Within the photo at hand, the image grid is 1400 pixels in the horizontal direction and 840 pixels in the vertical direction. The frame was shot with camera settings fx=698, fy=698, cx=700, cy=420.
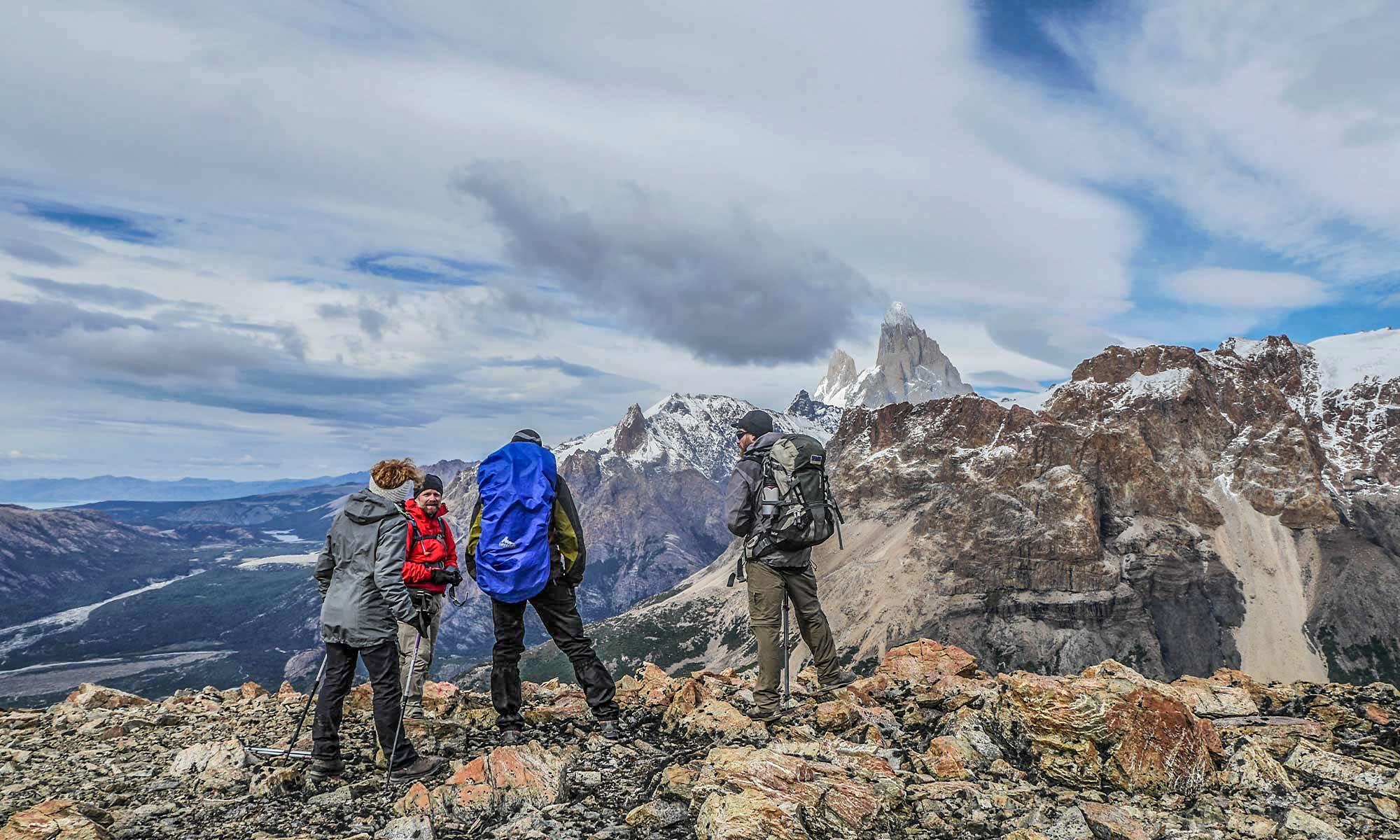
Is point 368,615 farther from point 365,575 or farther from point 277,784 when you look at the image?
point 277,784

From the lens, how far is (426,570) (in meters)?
12.6

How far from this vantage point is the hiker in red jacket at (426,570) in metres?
12.6

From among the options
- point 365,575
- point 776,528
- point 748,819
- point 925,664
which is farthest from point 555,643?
point 925,664

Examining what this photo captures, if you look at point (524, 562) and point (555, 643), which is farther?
point (555, 643)

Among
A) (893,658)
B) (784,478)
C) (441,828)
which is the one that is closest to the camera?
(441,828)

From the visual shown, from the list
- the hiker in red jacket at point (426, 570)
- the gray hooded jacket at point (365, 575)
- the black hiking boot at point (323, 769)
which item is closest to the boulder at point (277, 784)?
the black hiking boot at point (323, 769)

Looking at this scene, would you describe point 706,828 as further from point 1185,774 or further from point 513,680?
point 1185,774

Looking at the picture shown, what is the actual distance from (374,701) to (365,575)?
1.75 metres

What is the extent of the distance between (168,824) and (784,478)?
9.74 meters

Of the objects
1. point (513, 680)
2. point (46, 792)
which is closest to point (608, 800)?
point (513, 680)

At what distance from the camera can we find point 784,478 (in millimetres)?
12125

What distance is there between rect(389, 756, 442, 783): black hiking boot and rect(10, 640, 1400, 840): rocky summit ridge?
0.22 m

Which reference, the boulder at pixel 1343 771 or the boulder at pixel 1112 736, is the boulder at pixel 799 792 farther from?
the boulder at pixel 1343 771

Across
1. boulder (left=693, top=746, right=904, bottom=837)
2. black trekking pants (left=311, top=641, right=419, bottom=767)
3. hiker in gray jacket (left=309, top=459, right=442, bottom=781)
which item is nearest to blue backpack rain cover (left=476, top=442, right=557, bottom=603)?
hiker in gray jacket (left=309, top=459, right=442, bottom=781)
